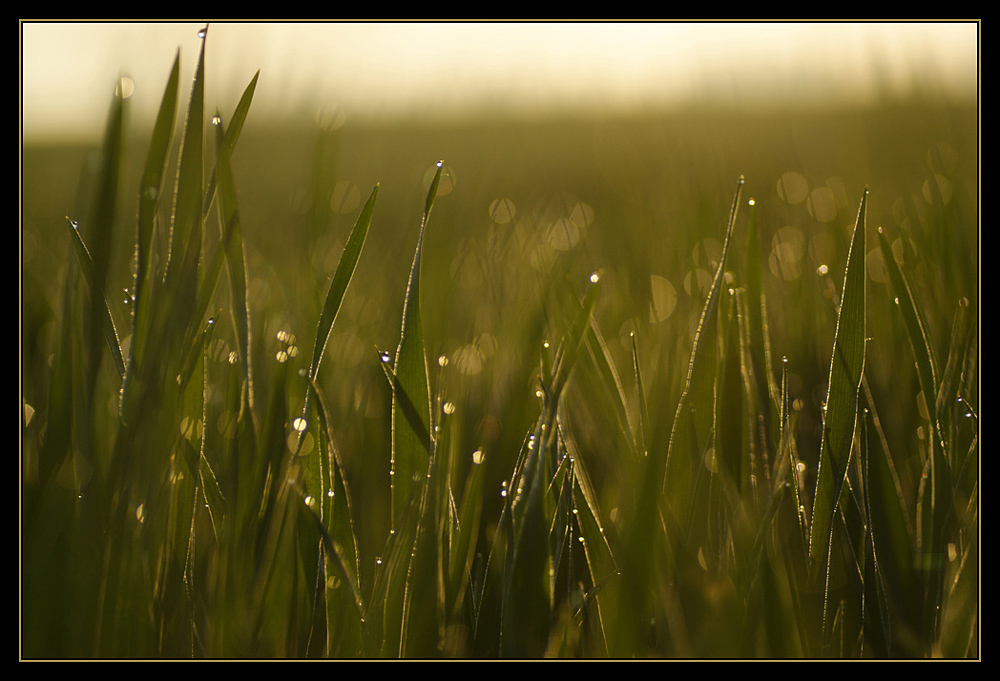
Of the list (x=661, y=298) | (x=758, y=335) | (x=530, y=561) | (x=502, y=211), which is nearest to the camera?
(x=530, y=561)

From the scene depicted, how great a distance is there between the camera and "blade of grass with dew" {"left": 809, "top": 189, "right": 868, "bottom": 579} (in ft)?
1.30

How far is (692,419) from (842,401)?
0.10 metres

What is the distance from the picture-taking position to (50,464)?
42 cm

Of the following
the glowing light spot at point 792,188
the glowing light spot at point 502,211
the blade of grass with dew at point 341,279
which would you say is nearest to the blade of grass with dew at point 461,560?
the blade of grass with dew at point 341,279

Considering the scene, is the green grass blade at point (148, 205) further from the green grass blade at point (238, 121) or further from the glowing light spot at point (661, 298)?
the glowing light spot at point (661, 298)

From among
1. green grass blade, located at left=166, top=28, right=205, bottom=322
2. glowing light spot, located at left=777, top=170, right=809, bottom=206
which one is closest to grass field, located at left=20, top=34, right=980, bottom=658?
green grass blade, located at left=166, top=28, right=205, bottom=322

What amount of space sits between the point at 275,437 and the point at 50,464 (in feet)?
0.49

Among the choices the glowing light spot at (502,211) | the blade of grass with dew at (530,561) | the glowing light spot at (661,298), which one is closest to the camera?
the blade of grass with dew at (530,561)

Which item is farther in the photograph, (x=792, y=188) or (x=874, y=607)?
(x=792, y=188)

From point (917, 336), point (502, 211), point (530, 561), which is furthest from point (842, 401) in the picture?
point (502, 211)

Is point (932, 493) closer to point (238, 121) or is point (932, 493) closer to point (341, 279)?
point (341, 279)

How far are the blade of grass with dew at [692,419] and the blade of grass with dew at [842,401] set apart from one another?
75mm

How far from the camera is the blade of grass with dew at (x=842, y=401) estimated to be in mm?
397

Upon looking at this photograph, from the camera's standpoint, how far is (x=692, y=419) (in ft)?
1.43
